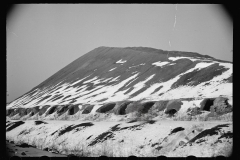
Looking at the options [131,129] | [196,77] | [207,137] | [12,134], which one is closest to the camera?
[207,137]

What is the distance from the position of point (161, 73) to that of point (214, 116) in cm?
3735

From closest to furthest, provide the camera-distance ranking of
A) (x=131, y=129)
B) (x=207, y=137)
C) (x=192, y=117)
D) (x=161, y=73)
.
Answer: (x=207, y=137) < (x=131, y=129) < (x=192, y=117) < (x=161, y=73)

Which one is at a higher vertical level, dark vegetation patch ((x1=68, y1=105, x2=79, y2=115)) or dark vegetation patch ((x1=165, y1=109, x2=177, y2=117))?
dark vegetation patch ((x1=165, y1=109, x2=177, y2=117))

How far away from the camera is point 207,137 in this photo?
68.3ft

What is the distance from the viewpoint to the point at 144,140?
2386 centimetres

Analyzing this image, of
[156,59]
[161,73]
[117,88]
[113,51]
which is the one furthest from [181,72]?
[113,51]

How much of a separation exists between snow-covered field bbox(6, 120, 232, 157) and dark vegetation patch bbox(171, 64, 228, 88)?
21396mm

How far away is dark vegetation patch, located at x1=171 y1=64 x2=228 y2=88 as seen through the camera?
46.4 metres

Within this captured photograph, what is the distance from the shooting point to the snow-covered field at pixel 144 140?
2003 cm

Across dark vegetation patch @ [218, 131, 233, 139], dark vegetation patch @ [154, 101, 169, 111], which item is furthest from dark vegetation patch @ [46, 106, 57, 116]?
dark vegetation patch @ [218, 131, 233, 139]

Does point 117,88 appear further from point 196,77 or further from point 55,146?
point 55,146

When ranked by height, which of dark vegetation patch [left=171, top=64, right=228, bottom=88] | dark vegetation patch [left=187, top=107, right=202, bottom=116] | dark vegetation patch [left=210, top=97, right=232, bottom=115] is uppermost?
dark vegetation patch [left=171, top=64, right=228, bottom=88]

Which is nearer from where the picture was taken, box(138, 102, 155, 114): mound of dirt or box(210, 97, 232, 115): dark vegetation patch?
box(210, 97, 232, 115): dark vegetation patch

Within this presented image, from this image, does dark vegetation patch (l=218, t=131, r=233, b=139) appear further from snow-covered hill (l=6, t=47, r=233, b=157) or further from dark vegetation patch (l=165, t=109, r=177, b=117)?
dark vegetation patch (l=165, t=109, r=177, b=117)
